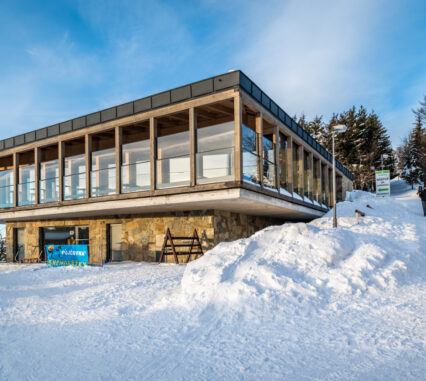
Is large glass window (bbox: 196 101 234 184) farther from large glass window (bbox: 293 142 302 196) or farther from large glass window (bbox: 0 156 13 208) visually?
large glass window (bbox: 0 156 13 208)

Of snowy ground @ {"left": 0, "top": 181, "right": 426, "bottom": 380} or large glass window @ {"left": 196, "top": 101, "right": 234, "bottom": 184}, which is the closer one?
snowy ground @ {"left": 0, "top": 181, "right": 426, "bottom": 380}

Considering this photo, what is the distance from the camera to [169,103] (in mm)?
11125

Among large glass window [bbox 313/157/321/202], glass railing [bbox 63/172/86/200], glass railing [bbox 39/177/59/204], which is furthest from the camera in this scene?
large glass window [bbox 313/157/321/202]

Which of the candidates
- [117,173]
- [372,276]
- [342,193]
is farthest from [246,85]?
[342,193]

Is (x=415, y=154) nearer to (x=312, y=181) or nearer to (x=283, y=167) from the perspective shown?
(x=312, y=181)

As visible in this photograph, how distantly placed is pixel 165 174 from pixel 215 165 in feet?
6.15

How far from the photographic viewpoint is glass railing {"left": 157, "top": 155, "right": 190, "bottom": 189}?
10.6 meters

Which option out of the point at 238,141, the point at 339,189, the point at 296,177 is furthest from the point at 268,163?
the point at 339,189

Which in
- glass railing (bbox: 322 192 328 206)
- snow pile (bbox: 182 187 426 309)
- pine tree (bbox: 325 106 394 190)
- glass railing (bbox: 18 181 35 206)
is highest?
pine tree (bbox: 325 106 394 190)

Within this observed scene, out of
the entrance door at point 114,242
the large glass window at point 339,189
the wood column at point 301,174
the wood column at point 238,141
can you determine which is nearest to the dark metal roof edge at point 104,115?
the wood column at point 238,141

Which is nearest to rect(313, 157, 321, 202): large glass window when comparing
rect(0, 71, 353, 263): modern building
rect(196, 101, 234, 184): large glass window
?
rect(0, 71, 353, 263): modern building

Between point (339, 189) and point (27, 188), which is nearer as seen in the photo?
point (27, 188)

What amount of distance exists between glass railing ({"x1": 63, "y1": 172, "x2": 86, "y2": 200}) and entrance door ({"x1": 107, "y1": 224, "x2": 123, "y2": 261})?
7.20 feet

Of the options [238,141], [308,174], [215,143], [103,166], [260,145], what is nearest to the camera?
[238,141]
